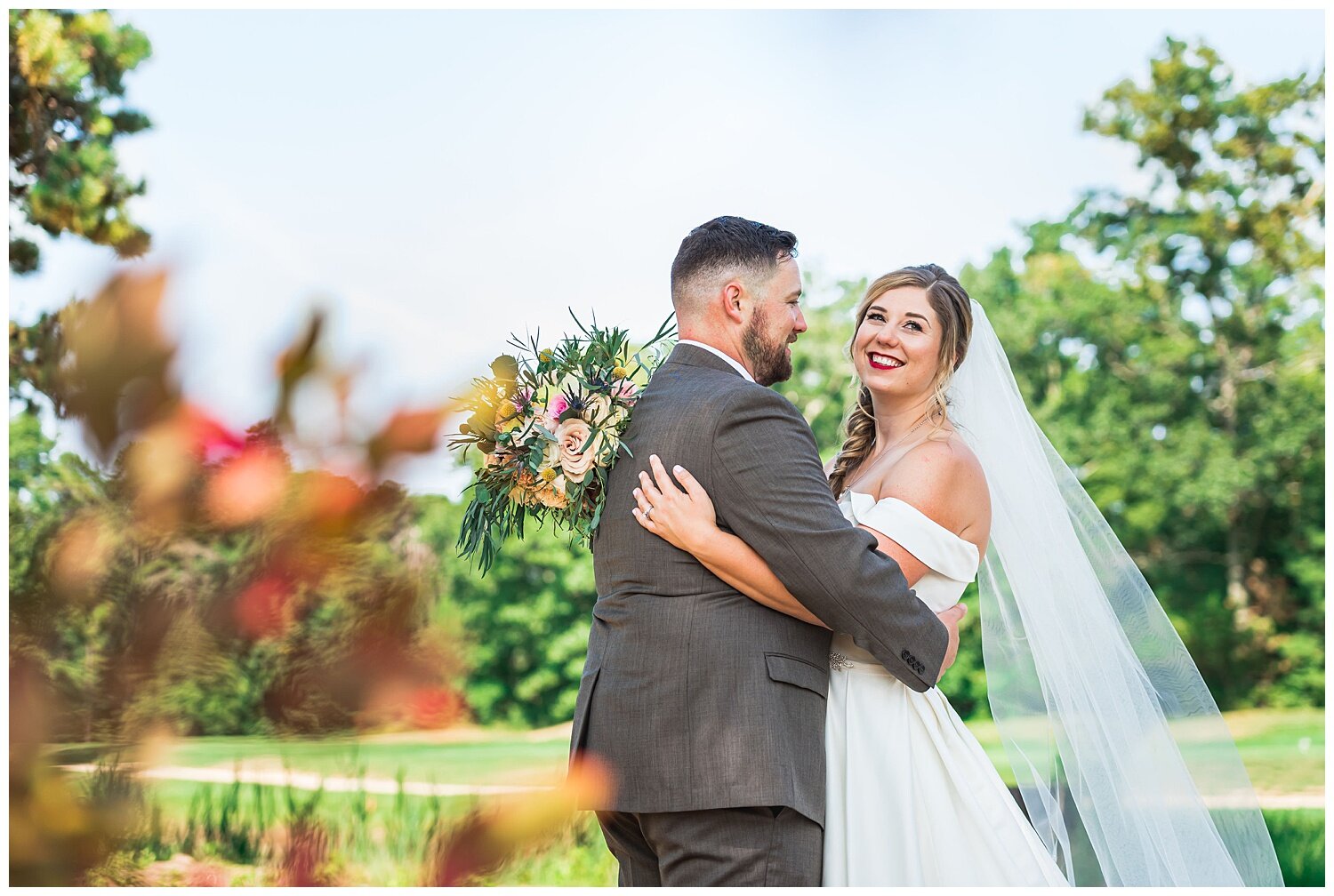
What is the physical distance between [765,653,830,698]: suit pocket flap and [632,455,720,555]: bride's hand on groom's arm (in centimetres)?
33

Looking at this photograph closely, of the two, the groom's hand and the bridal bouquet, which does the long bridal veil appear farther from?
the bridal bouquet

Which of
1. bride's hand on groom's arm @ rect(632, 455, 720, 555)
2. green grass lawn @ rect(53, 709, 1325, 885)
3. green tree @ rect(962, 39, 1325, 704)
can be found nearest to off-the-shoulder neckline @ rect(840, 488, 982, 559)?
A: bride's hand on groom's arm @ rect(632, 455, 720, 555)

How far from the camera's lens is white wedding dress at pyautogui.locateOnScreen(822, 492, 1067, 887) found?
306 centimetres

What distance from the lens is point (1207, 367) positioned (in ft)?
Answer: 51.1

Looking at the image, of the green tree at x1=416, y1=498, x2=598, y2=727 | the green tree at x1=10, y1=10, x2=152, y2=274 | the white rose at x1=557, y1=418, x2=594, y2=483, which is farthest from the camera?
the green tree at x1=416, y1=498, x2=598, y2=727

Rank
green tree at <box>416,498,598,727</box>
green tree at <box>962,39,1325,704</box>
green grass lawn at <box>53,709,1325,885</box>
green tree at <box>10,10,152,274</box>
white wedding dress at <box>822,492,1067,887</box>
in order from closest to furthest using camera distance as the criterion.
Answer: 1. white wedding dress at <box>822,492,1067,887</box>
2. green grass lawn at <box>53,709,1325,885</box>
3. green tree at <box>10,10,152,274</box>
4. green tree at <box>416,498,598,727</box>
5. green tree at <box>962,39,1325,704</box>

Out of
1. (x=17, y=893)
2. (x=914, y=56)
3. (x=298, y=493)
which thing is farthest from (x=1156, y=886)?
(x=914, y=56)

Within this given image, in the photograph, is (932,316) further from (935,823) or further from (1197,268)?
(1197,268)

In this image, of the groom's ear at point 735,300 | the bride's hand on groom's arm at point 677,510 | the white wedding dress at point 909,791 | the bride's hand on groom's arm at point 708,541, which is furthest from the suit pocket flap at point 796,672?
the groom's ear at point 735,300

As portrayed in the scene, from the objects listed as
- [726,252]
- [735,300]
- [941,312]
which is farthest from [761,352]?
[941,312]

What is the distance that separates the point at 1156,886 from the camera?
335 cm

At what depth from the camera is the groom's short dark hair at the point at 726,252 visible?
308 centimetres

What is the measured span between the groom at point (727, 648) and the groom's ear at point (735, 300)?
11cm

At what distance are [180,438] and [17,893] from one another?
5.32 ft
